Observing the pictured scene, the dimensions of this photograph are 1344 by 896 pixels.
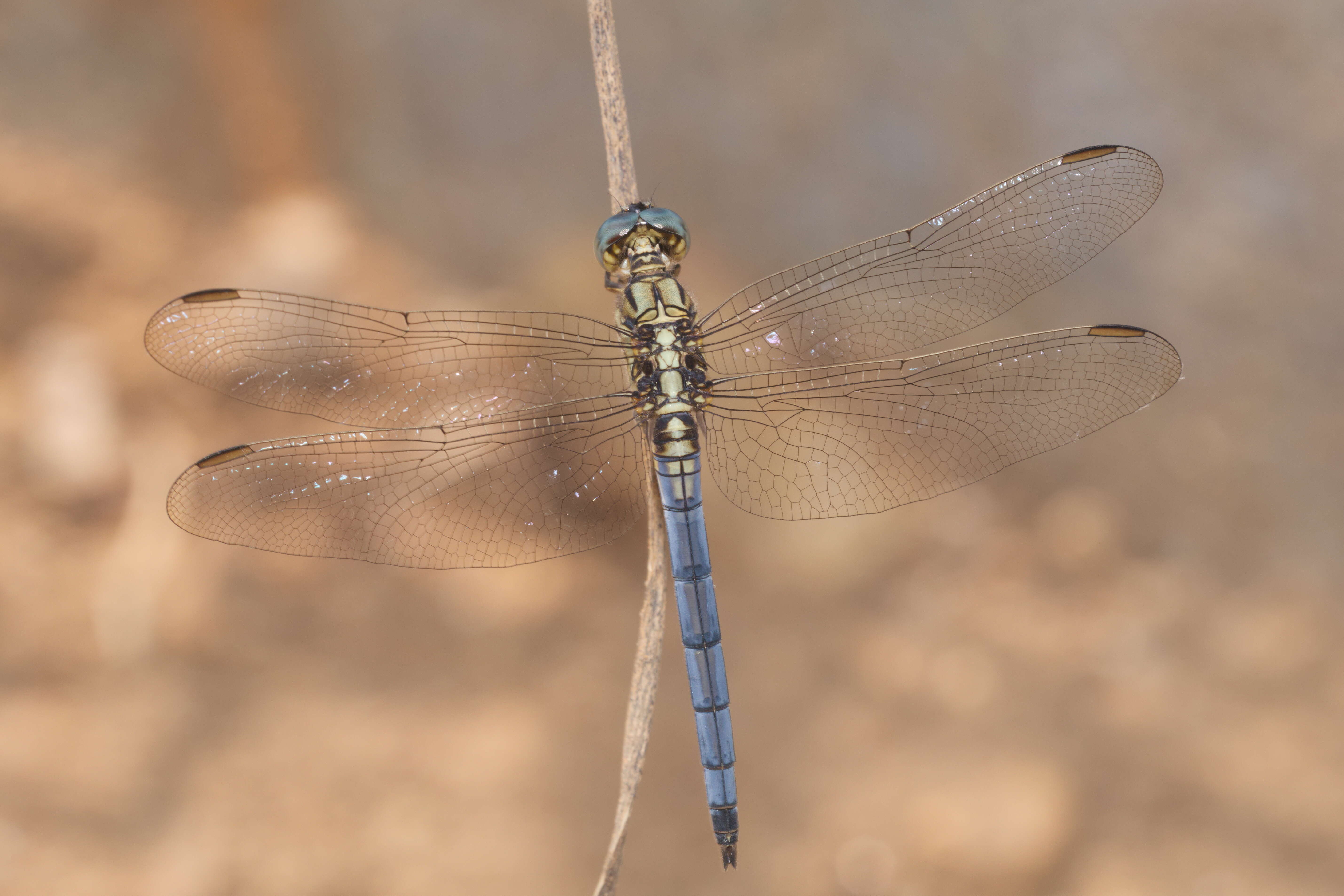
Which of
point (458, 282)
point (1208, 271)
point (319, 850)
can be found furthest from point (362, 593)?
point (1208, 271)

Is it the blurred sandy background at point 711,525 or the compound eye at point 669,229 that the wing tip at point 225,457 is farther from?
the compound eye at point 669,229

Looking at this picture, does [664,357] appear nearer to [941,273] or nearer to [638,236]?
[638,236]

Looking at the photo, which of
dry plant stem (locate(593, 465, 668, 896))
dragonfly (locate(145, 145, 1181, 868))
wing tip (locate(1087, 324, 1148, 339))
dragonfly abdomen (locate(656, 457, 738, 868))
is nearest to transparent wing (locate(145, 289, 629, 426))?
dragonfly (locate(145, 145, 1181, 868))

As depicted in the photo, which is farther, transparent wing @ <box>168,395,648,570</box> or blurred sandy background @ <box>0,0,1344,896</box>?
blurred sandy background @ <box>0,0,1344,896</box>

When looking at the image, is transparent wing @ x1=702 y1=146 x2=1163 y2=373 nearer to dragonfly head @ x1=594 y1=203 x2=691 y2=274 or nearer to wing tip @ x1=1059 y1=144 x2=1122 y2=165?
wing tip @ x1=1059 y1=144 x2=1122 y2=165

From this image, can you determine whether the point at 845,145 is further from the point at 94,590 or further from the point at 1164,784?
the point at 94,590

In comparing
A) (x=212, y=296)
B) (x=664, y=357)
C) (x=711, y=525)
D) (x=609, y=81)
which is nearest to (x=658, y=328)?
(x=664, y=357)
